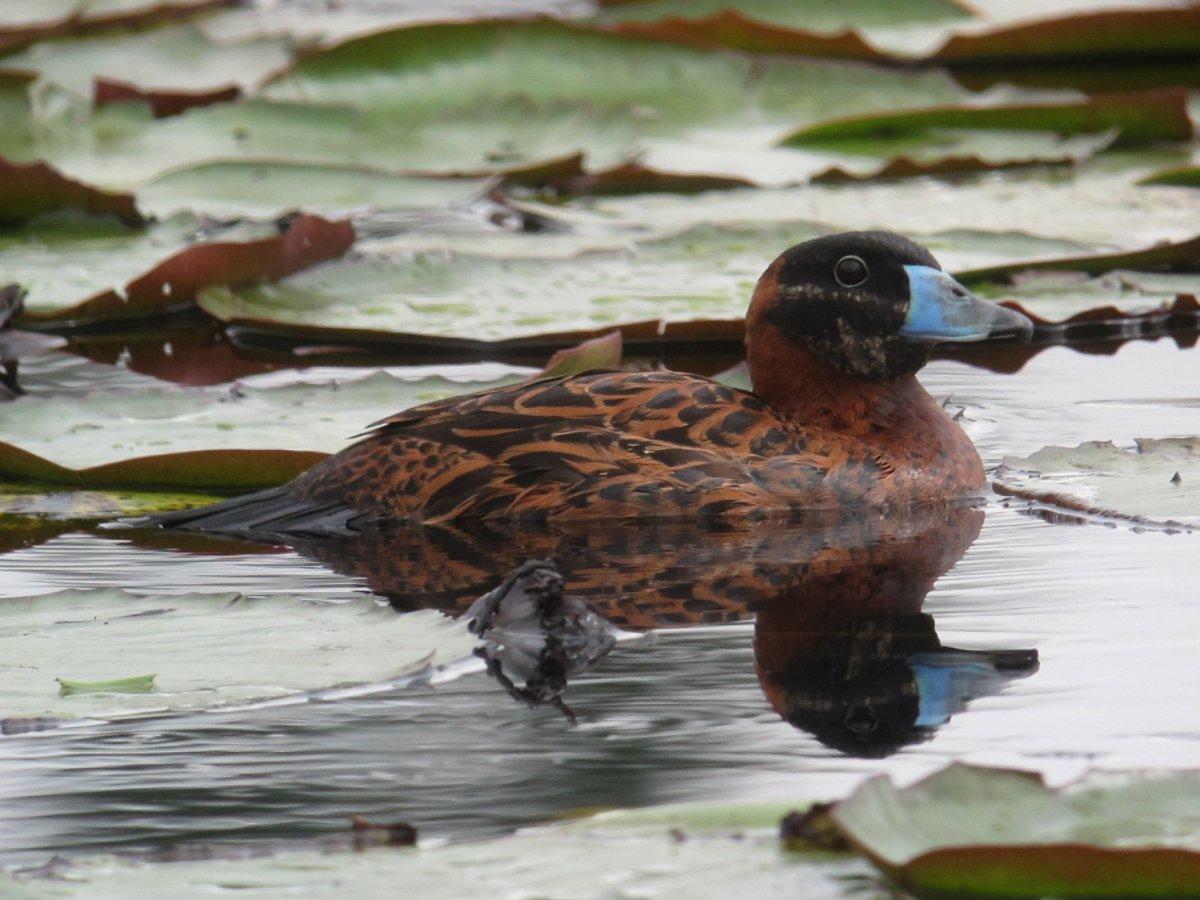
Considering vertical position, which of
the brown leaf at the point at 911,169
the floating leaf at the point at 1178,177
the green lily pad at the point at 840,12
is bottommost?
the floating leaf at the point at 1178,177

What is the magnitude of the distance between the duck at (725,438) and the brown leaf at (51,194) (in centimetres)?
326

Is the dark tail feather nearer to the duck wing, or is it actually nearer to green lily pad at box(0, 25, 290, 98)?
the duck wing

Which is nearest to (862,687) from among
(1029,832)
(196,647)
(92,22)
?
(1029,832)

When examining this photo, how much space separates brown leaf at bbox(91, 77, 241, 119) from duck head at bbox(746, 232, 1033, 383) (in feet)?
17.8

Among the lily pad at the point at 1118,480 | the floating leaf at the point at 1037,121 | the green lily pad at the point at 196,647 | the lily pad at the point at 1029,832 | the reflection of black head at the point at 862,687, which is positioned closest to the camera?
the lily pad at the point at 1029,832

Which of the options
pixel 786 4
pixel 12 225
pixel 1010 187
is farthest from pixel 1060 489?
pixel 786 4

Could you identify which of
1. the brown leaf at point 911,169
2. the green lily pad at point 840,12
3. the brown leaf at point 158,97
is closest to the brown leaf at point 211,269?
the brown leaf at point 911,169

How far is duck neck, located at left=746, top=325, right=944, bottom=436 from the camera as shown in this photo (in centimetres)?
632

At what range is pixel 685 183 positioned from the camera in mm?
9781

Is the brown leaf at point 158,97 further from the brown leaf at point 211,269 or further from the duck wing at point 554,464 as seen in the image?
the duck wing at point 554,464

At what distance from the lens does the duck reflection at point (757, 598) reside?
4.23 meters

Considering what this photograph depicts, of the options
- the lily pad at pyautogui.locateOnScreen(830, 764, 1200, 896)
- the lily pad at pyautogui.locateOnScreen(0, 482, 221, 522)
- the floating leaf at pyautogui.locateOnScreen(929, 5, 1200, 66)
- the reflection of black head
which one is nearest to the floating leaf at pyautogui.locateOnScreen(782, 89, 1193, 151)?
the floating leaf at pyautogui.locateOnScreen(929, 5, 1200, 66)

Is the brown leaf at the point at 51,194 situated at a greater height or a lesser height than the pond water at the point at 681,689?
greater

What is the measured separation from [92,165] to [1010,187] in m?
4.40
